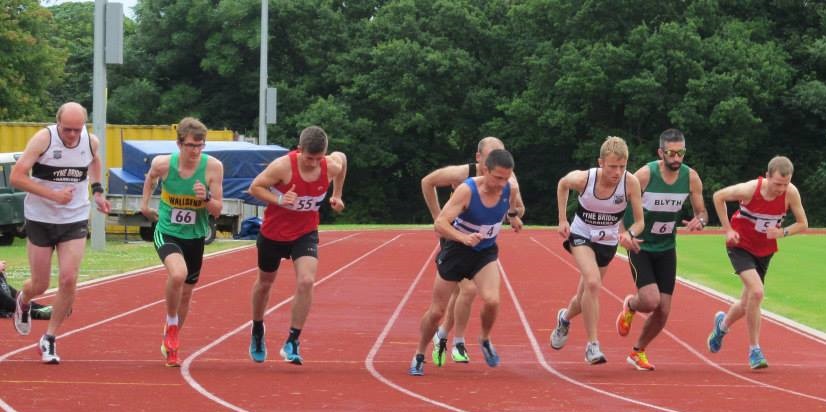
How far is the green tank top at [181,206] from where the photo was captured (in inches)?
385

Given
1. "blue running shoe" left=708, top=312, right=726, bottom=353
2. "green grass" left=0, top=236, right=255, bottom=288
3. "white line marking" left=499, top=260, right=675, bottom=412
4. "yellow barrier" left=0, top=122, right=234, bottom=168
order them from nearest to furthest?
"white line marking" left=499, top=260, right=675, bottom=412
"blue running shoe" left=708, top=312, right=726, bottom=353
"green grass" left=0, top=236, right=255, bottom=288
"yellow barrier" left=0, top=122, right=234, bottom=168

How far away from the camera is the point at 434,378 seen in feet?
31.3

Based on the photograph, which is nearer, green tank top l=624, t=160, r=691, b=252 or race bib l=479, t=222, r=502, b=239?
race bib l=479, t=222, r=502, b=239

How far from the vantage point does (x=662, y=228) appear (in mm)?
10430

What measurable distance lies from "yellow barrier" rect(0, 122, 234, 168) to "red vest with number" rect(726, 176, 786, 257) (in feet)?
82.9

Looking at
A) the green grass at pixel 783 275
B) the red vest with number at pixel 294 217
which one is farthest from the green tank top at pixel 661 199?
the green grass at pixel 783 275

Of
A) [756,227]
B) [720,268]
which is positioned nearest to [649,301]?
[756,227]

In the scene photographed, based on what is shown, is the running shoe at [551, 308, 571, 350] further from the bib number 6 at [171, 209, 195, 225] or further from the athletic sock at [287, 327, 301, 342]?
the bib number 6 at [171, 209, 195, 225]

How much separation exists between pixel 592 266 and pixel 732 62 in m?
41.9

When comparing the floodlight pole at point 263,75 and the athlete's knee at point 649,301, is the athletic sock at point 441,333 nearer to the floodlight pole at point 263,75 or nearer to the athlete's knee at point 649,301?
the athlete's knee at point 649,301

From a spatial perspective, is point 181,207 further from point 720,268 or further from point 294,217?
point 720,268

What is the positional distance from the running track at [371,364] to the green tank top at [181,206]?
988 millimetres

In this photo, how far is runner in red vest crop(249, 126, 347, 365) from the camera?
9.59 m

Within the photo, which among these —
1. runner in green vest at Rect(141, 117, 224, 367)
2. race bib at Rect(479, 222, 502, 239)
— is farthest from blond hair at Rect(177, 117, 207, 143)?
race bib at Rect(479, 222, 502, 239)
